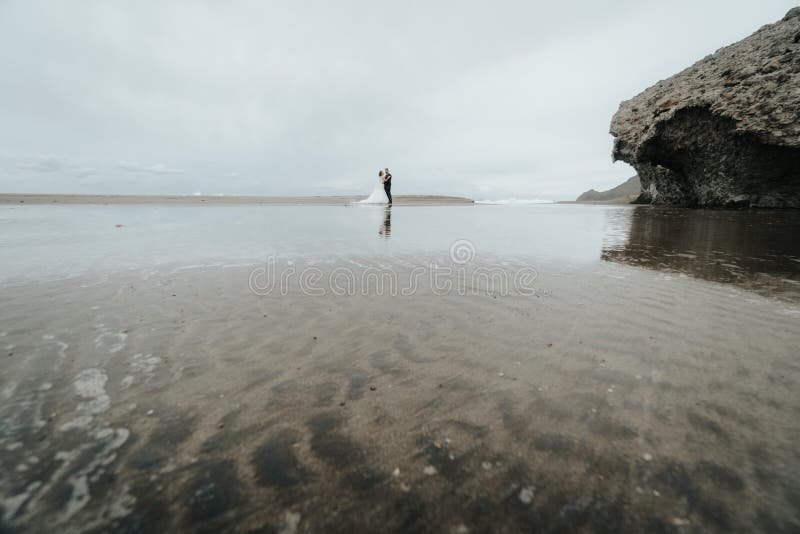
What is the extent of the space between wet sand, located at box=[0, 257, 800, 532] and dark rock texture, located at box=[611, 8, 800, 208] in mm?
18836

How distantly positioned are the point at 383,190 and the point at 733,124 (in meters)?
25.3

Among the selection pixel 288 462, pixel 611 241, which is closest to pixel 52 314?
pixel 288 462

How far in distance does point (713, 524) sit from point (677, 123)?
1010 inches

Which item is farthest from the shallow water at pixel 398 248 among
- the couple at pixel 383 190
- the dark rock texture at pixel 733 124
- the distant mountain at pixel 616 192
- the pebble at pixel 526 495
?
the distant mountain at pixel 616 192

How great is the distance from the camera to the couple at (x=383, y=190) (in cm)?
3175

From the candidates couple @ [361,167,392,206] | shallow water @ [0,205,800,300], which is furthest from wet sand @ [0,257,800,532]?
couple @ [361,167,392,206]

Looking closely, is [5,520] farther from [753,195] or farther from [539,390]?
[753,195]

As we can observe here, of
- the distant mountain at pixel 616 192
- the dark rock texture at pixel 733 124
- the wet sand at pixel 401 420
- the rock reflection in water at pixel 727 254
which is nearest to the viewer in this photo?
the wet sand at pixel 401 420

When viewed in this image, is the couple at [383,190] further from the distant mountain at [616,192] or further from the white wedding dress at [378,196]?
the distant mountain at [616,192]

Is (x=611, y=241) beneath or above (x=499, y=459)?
above

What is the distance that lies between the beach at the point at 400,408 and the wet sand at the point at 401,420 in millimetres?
13

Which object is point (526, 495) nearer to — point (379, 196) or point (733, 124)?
point (733, 124)

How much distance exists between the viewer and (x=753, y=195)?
1897 centimetres

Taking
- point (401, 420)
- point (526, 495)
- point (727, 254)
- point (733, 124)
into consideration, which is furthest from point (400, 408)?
point (733, 124)
